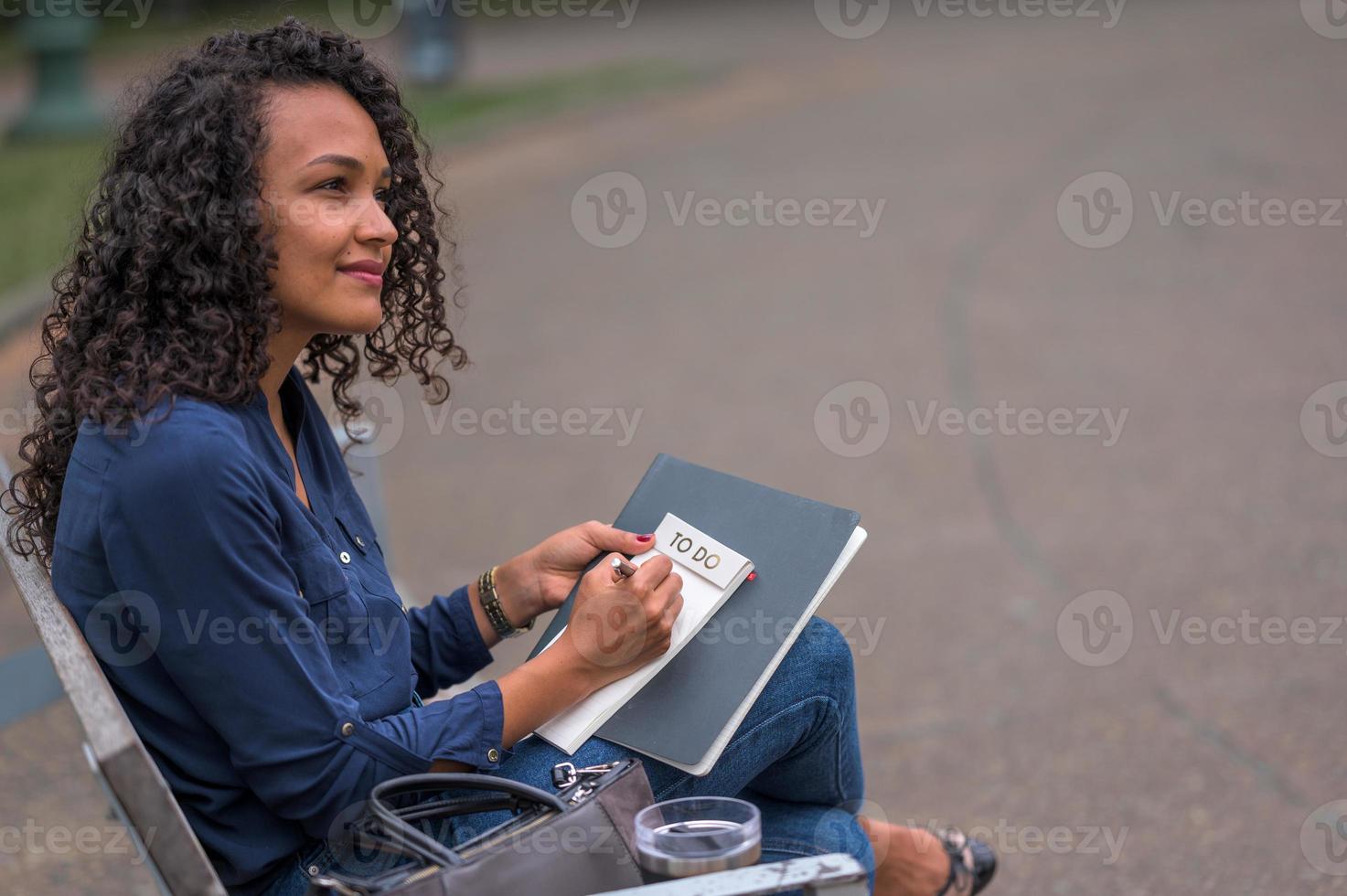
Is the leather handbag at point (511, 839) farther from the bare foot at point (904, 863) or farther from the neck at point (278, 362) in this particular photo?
the bare foot at point (904, 863)

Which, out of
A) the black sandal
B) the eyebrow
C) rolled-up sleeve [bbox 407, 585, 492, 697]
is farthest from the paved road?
the eyebrow

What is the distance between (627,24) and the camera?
19109 mm

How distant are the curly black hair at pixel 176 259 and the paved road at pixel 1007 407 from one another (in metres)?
1.79

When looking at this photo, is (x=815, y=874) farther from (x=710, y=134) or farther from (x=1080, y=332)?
(x=710, y=134)

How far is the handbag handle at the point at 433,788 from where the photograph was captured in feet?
5.80

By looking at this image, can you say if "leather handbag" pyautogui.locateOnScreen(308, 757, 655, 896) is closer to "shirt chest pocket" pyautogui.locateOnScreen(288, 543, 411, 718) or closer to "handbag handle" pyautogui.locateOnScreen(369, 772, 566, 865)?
"handbag handle" pyautogui.locateOnScreen(369, 772, 566, 865)

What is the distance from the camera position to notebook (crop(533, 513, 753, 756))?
217 cm

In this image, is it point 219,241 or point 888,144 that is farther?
point 888,144

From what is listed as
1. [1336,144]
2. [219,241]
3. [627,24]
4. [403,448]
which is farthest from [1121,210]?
[627,24]

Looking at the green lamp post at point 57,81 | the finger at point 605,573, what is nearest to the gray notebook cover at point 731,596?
the finger at point 605,573

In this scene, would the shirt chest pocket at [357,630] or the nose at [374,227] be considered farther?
the nose at [374,227]

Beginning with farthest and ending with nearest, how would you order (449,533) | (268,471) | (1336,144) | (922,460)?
1. (1336,144)
2. (922,460)
3. (449,533)
4. (268,471)

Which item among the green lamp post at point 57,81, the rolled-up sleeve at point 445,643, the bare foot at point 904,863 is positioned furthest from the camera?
the green lamp post at point 57,81

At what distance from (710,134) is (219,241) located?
9.65m
